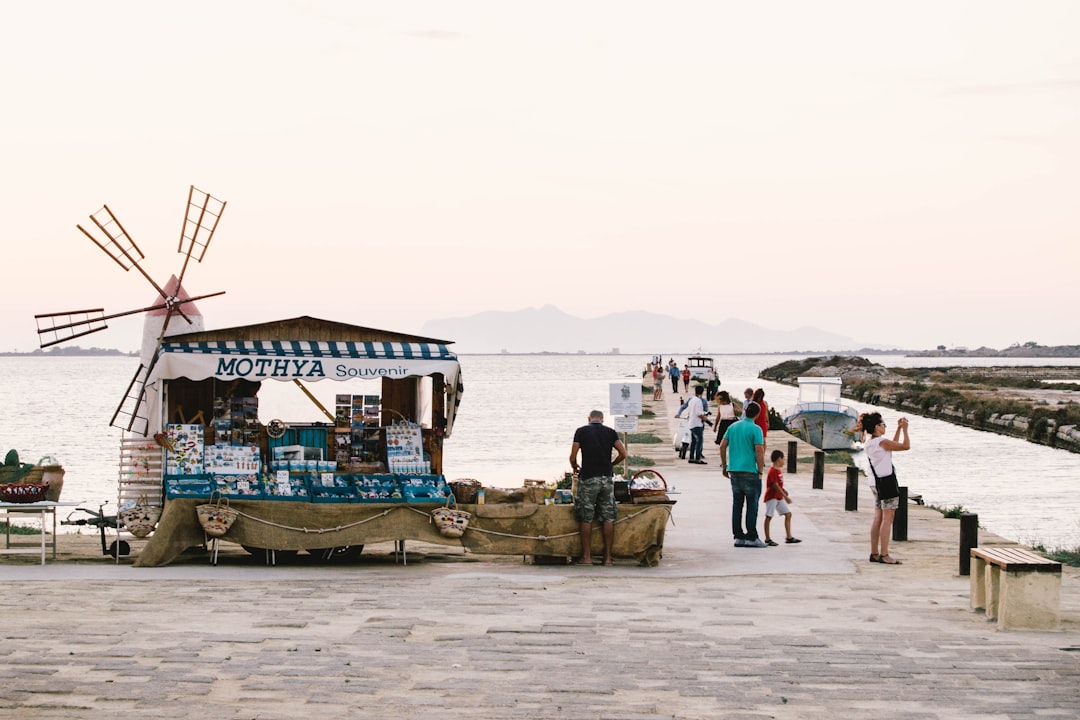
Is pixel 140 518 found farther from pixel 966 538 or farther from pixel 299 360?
pixel 966 538

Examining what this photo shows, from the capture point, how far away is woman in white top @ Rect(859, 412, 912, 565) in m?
14.2

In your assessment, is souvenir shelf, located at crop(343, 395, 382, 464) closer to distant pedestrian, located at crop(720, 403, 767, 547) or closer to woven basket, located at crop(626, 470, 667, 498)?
woven basket, located at crop(626, 470, 667, 498)

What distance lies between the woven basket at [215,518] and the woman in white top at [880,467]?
7.15m

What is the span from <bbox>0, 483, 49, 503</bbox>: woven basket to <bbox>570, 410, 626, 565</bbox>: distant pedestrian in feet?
19.6

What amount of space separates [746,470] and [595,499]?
232cm

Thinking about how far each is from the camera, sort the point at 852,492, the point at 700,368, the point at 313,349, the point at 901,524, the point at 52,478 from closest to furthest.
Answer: the point at 52,478, the point at 313,349, the point at 901,524, the point at 852,492, the point at 700,368

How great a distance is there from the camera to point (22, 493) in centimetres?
1430

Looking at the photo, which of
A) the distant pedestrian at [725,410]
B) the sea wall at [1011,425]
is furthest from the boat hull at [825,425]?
the distant pedestrian at [725,410]

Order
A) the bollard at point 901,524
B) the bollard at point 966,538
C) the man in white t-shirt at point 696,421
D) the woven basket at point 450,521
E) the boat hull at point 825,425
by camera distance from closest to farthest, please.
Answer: the bollard at point 966,538 < the woven basket at point 450,521 < the bollard at point 901,524 < the man in white t-shirt at point 696,421 < the boat hull at point 825,425

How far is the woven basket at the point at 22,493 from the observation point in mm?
14289

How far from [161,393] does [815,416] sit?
111 feet

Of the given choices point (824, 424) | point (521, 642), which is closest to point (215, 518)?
point (521, 642)

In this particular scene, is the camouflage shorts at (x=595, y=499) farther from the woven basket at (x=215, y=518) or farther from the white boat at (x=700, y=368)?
the white boat at (x=700, y=368)

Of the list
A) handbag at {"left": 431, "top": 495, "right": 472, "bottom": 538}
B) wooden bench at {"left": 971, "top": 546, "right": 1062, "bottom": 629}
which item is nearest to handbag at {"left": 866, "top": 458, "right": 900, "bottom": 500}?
wooden bench at {"left": 971, "top": 546, "right": 1062, "bottom": 629}
